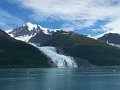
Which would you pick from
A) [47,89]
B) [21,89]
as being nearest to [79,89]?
[47,89]

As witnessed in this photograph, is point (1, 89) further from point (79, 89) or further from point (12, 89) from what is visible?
point (79, 89)

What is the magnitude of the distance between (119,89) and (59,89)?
47.4 ft

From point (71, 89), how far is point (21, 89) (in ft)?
39.4

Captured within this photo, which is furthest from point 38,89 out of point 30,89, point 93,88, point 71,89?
point 93,88

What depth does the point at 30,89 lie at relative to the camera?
91562 millimetres

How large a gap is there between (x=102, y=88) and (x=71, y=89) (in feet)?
29.2

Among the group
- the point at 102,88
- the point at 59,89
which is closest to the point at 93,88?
the point at 102,88

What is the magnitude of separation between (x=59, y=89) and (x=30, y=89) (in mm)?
7202

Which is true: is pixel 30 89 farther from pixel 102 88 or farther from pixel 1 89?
pixel 102 88

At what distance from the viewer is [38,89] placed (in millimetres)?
91562

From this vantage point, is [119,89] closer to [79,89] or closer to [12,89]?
[79,89]

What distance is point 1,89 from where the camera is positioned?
9438cm

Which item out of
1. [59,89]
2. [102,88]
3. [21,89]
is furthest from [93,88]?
[21,89]

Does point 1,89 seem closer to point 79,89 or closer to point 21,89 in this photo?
point 21,89
